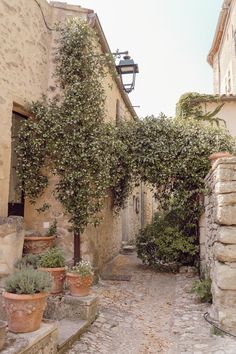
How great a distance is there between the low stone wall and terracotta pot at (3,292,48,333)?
148cm

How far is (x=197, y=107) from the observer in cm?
1092

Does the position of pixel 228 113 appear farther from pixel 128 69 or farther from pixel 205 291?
pixel 205 291

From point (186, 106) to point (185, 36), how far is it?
7.06 ft

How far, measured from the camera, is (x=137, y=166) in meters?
7.99

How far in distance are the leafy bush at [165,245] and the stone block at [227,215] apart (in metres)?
3.94

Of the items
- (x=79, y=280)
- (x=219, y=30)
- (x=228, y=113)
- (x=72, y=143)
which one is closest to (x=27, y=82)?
(x=72, y=143)

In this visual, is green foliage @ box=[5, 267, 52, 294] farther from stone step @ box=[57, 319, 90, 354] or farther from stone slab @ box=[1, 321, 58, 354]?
stone step @ box=[57, 319, 90, 354]

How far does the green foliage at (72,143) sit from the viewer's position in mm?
6277

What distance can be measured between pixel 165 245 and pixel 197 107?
5.01 m

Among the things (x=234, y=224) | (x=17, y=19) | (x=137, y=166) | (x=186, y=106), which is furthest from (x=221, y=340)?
(x=186, y=106)

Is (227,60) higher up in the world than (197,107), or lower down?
higher up

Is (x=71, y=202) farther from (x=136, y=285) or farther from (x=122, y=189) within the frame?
(x=122, y=189)

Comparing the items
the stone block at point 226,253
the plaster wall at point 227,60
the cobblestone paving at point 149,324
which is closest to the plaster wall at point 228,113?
the plaster wall at point 227,60

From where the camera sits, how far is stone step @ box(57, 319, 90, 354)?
3.74 m
